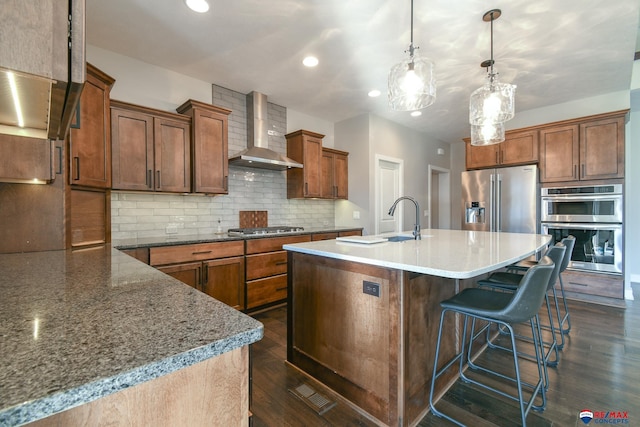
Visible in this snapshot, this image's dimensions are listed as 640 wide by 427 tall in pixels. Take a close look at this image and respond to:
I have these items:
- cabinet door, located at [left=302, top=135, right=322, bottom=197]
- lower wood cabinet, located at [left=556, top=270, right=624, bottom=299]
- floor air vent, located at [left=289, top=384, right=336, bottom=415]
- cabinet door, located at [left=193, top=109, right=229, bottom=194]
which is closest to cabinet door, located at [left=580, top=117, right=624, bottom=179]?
lower wood cabinet, located at [left=556, top=270, right=624, bottom=299]

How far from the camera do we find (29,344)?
541 millimetres

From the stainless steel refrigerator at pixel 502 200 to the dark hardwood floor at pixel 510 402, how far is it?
1817mm

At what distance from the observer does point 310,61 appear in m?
3.04

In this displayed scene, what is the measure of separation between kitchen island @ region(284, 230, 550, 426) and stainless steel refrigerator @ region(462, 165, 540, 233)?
9.17 ft

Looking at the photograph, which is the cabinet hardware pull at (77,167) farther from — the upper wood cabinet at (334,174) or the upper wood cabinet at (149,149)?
the upper wood cabinet at (334,174)

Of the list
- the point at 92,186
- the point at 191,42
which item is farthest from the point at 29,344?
A: the point at 191,42

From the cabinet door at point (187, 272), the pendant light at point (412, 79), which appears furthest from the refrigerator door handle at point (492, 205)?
the cabinet door at point (187, 272)

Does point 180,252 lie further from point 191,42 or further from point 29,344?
point 29,344

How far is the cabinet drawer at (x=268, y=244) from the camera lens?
10.5ft

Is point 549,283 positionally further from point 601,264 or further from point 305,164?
point 305,164

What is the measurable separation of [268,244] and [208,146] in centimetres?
133

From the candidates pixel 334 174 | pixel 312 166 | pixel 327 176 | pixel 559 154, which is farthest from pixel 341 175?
pixel 559 154

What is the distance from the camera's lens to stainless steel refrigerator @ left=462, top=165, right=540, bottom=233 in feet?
13.3

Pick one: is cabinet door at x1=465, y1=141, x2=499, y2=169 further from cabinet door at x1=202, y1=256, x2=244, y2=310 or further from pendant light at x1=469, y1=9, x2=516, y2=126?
cabinet door at x1=202, y1=256, x2=244, y2=310
